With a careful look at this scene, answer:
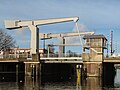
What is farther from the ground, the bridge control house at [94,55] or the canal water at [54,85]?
the bridge control house at [94,55]

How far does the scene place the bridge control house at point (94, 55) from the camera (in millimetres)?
69750

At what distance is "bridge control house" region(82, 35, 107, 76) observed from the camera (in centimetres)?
6975

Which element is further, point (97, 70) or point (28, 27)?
point (28, 27)

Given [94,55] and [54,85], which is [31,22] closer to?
[94,55]

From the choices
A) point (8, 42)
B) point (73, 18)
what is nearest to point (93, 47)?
point (73, 18)

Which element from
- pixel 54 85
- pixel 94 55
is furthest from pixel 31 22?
pixel 54 85

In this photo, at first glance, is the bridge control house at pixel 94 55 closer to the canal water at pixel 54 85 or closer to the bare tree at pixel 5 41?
the canal water at pixel 54 85

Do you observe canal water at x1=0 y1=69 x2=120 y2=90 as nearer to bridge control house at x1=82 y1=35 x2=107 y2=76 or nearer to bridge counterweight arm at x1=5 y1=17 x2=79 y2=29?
bridge control house at x1=82 y1=35 x2=107 y2=76

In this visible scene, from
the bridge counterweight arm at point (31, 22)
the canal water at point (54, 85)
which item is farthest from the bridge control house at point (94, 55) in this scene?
the bridge counterweight arm at point (31, 22)

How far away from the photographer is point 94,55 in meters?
70.8

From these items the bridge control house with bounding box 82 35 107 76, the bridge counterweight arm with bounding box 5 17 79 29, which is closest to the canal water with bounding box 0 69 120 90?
the bridge control house with bounding box 82 35 107 76

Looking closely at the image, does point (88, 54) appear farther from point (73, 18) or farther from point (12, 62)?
point (12, 62)

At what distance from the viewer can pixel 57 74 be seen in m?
83.8

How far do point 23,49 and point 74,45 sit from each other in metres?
44.1
